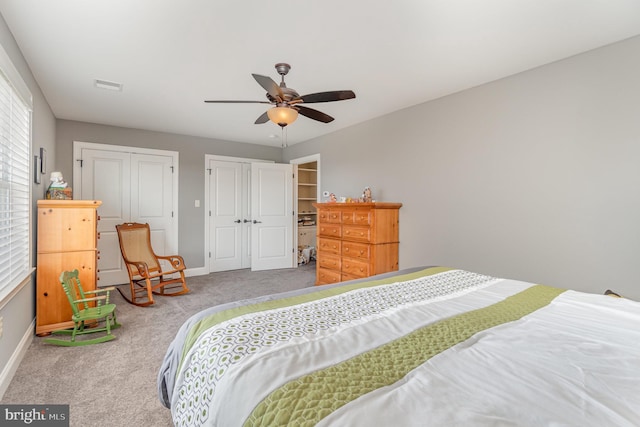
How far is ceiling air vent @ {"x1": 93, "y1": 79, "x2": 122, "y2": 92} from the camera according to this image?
9.77 feet

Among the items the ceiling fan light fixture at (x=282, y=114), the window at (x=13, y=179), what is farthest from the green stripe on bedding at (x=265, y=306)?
the window at (x=13, y=179)

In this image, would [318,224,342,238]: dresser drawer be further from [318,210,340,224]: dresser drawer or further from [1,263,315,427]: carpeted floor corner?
[1,263,315,427]: carpeted floor corner

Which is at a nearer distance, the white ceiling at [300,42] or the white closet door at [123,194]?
the white ceiling at [300,42]

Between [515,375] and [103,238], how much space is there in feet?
17.3

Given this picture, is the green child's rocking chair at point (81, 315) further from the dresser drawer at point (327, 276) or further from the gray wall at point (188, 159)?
the dresser drawer at point (327, 276)

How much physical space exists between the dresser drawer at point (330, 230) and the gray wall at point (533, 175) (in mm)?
831

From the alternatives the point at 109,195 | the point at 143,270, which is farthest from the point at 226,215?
the point at 143,270

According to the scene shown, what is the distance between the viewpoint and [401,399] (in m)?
0.75

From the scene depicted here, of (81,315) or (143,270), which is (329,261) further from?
(81,315)

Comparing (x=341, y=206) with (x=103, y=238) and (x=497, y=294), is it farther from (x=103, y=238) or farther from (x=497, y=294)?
(x=103, y=238)

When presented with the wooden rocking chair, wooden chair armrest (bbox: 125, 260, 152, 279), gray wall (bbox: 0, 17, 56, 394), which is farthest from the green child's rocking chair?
the wooden rocking chair

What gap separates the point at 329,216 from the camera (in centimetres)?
429

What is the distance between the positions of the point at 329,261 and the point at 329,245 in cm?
22

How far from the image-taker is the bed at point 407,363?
72 centimetres
